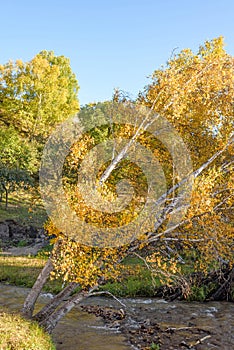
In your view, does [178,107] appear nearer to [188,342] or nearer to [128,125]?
[128,125]

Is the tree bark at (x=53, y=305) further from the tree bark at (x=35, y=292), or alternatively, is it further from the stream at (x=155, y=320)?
the stream at (x=155, y=320)

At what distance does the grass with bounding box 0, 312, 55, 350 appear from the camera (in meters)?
8.80

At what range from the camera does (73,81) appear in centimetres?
5184

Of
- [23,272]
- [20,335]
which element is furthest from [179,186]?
[23,272]

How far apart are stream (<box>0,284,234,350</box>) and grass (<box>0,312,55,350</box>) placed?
49.0 inches

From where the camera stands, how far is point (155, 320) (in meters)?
14.2

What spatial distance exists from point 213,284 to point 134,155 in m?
9.05

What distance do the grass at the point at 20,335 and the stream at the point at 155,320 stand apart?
1.24m

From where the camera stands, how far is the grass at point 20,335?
8798 millimetres

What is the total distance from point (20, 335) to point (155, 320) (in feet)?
21.7

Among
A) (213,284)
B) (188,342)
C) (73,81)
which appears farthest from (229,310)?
(73,81)

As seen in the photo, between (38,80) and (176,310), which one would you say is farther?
(38,80)

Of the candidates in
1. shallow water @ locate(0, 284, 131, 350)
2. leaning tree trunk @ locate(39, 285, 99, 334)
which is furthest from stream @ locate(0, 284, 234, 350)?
leaning tree trunk @ locate(39, 285, 99, 334)

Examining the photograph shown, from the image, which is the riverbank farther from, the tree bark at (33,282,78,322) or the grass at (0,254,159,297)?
the tree bark at (33,282,78,322)
